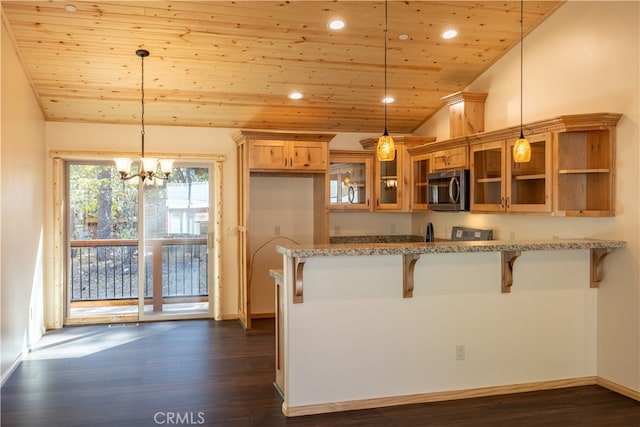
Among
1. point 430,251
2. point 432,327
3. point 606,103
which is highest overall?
point 606,103

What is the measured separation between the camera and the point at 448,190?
5.73 metres

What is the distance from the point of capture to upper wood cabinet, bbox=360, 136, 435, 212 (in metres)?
6.70

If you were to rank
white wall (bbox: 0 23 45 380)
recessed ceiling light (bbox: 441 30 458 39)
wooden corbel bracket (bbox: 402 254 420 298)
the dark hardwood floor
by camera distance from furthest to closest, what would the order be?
recessed ceiling light (bbox: 441 30 458 39)
white wall (bbox: 0 23 45 380)
wooden corbel bracket (bbox: 402 254 420 298)
the dark hardwood floor

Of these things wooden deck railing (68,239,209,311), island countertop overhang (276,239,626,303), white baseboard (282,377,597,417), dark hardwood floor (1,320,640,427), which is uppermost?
island countertop overhang (276,239,626,303)

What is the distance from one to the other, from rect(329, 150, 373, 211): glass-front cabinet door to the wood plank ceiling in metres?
0.50

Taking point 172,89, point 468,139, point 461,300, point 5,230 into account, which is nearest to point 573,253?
point 461,300

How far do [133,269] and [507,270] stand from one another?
4.78 metres

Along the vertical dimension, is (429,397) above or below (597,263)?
below

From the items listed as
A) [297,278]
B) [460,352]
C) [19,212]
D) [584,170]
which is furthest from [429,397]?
[19,212]

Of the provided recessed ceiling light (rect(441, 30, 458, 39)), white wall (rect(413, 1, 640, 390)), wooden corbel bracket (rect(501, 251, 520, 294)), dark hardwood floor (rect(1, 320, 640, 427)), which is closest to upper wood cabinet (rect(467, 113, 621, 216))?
white wall (rect(413, 1, 640, 390))

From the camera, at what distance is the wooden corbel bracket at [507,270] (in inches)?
161

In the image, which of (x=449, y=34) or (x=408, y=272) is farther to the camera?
(x=449, y=34)

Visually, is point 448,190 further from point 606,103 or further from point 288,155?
point 288,155

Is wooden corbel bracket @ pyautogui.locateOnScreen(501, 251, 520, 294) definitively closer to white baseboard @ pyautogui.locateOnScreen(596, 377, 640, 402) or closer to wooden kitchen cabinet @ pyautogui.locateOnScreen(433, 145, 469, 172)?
white baseboard @ pyautogui.locateOnScreen(596, 377, 640, 402)
